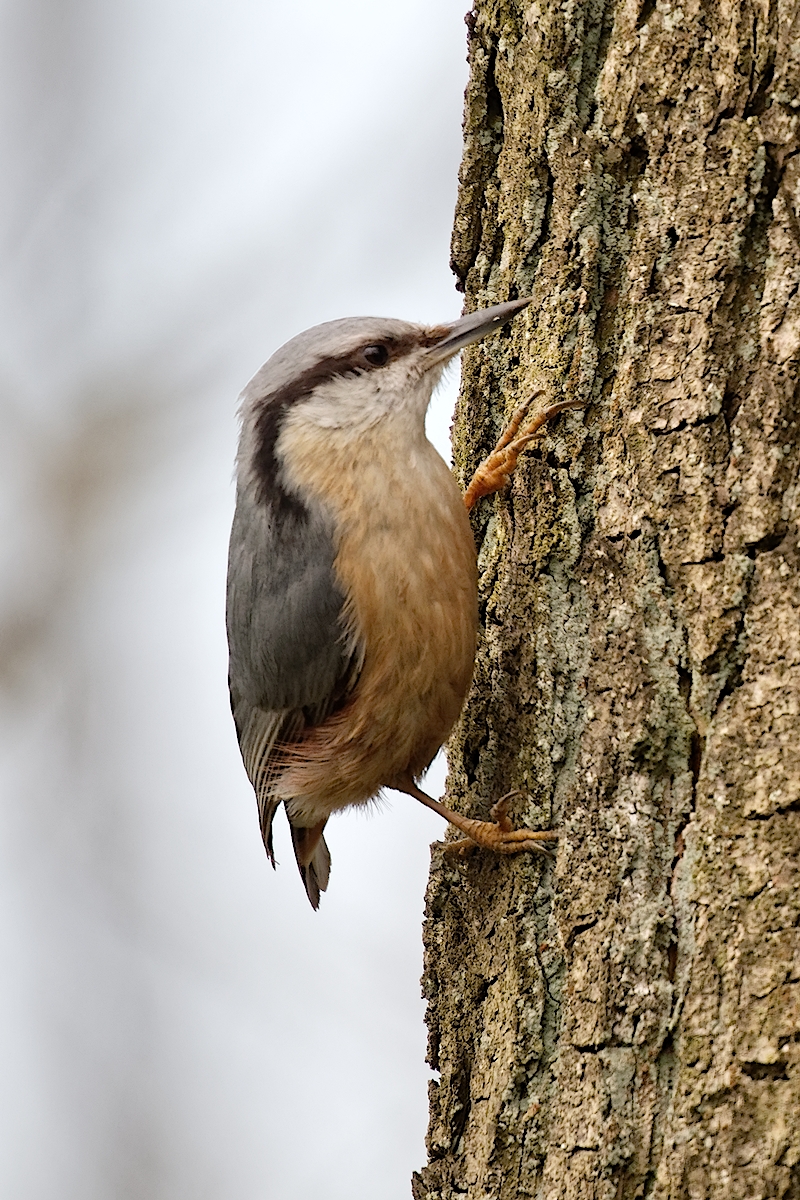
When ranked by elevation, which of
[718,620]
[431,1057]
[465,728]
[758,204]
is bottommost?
[431,1057]

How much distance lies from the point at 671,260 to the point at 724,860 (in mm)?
1016

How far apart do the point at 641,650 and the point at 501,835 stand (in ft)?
1.69

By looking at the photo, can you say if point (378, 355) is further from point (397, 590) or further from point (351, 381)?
point (397, 590)

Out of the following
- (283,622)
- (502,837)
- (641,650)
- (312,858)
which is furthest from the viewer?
(312,858)

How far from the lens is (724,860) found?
1884mm

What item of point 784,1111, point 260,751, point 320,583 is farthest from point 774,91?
point 260,751

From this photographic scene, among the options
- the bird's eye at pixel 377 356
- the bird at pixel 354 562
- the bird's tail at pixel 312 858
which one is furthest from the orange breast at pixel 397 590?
the bird's tail at pixel 312 858

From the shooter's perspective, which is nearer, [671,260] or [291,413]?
[671,260]

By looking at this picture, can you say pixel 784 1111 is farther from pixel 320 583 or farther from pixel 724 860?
pixel 320 583

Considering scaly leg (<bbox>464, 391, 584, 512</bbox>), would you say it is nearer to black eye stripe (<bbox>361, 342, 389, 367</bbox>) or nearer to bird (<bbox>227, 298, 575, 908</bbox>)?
bird (<bbox>227, 298, 575, 908</bbox>)

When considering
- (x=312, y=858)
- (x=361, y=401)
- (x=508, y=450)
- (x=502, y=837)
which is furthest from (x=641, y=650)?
(x=312, y=858)

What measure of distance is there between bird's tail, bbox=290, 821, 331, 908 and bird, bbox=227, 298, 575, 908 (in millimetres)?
214

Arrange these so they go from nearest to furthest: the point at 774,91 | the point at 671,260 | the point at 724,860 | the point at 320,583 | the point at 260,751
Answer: the point at 724,860, the point at 774,91, the point at 671,260, the point at 320,583, the point at 260,751

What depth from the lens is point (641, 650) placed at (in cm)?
213
